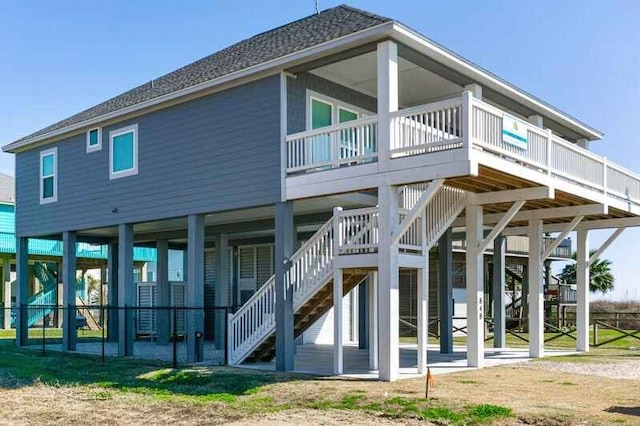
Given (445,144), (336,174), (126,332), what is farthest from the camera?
(126,332)

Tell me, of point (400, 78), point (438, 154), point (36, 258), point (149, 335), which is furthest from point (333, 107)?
point (36, 258)

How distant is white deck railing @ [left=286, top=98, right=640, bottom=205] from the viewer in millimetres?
12867

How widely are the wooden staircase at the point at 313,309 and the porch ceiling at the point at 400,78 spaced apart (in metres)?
4.43

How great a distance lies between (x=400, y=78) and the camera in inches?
651

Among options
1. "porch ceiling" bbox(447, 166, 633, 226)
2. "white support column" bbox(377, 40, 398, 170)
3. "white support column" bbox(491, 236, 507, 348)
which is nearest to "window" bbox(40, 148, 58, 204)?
"white support column" bbox(377, 40, 398, 170)

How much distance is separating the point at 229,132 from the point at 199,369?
5.32m

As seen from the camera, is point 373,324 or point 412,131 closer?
point 412,131

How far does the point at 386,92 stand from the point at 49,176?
1307 centimetres

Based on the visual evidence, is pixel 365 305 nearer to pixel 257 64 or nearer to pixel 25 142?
pixel 257 64

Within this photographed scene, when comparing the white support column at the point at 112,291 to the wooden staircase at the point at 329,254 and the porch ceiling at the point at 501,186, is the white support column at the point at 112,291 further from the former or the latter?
the porch ceiling at the point at 501,186

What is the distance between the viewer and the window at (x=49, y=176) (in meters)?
22.0

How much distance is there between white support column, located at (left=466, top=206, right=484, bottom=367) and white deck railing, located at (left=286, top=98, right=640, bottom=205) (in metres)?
1.85

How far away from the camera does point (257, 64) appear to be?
15.3 metres

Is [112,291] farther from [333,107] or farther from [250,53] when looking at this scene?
[333,107]
